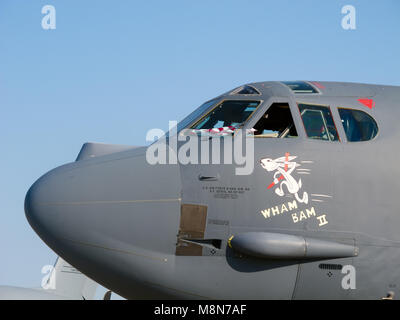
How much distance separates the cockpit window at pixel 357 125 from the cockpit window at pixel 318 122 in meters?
0.17

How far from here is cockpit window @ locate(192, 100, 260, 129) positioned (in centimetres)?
766

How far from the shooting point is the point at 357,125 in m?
7.49

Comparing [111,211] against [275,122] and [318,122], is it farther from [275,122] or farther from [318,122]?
[318,122]

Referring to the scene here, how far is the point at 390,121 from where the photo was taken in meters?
7.50

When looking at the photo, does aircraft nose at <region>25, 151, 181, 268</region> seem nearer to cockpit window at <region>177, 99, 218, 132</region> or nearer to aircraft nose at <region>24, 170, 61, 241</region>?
aircraft nose at <region>24, 170, 61, 241</region>

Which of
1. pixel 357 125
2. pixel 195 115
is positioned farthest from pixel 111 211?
pixel 357 125

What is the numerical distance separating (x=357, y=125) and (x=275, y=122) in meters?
0.97

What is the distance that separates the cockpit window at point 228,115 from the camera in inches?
302

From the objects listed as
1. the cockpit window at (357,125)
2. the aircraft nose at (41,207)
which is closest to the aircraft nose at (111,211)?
the aircraft nose at (41,207)

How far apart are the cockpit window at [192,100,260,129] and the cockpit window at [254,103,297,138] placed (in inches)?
7.5

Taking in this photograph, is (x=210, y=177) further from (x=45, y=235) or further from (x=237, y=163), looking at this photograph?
(x=45, y=235)

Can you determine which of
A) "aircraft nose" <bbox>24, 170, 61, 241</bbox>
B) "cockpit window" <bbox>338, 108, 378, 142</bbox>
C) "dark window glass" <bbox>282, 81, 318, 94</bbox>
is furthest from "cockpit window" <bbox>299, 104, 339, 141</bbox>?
"aircraft nose" <bbox>24, 170, 61, 241</bbox>
